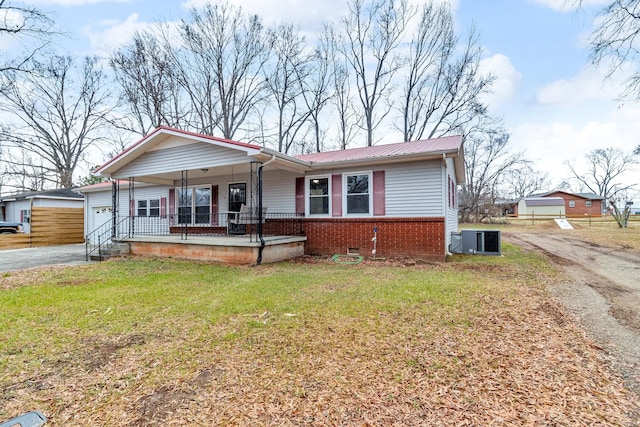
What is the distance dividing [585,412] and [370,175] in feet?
25.5

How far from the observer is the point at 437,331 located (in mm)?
3525

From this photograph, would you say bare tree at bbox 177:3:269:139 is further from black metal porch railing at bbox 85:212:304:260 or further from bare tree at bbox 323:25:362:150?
black metal porch railing at bbox 85:212:304:260

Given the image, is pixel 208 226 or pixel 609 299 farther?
pixel 208 226

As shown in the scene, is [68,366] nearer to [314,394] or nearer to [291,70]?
[314,394]

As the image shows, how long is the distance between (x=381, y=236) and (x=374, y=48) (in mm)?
16993

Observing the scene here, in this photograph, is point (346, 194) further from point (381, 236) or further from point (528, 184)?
point (528, 184)

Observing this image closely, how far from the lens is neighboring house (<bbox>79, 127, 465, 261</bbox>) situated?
8.68 m

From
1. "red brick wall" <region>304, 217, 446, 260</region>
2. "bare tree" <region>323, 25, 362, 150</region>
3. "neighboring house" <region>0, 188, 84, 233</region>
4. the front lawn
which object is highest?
"bare tree" <region>323, 25, 362, 150</region>

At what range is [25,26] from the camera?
33.3 feet

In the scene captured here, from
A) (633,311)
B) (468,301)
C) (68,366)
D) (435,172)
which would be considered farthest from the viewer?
(435,172)

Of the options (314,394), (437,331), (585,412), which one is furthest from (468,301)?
(314,394)

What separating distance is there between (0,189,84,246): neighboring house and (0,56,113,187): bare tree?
4.90m

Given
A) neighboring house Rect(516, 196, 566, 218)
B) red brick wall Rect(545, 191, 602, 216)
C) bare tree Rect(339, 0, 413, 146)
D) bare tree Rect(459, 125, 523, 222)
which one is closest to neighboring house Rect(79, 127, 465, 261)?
bare tree Rect(339, 0, 413, 146)

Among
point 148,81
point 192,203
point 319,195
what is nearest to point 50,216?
point 192,203
